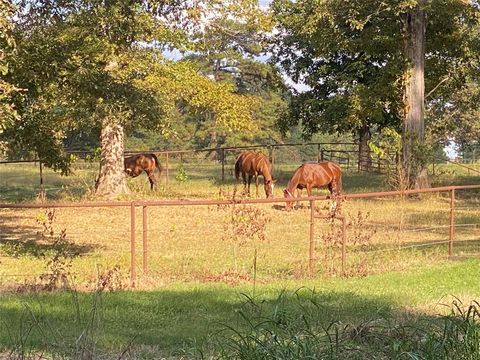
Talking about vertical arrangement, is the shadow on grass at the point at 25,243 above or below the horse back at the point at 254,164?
below

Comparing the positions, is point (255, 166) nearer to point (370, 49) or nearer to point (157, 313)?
point (370, 49)

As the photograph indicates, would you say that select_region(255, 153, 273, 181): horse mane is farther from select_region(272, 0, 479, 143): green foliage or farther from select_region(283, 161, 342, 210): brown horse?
select_region(272, 0, 479, 143): green foliage

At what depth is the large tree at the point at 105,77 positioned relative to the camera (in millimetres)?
10688

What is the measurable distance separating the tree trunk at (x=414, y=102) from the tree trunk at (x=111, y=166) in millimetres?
10433

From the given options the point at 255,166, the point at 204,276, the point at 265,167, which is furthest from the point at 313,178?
the point at 204,276

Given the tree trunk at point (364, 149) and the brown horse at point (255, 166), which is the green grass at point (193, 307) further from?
the tree trunk at point (364, 149)

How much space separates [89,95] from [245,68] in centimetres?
4544

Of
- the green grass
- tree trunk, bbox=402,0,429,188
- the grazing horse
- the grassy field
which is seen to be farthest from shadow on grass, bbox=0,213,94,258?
tree trunk, bbox=402,0,429,188

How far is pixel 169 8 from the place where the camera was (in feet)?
65.4

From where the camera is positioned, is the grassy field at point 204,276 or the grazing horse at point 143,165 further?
the grazing horse at point 143,165

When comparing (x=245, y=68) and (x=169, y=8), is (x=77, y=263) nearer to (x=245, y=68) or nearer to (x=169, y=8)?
(x=169, y=8)

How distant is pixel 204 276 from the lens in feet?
33.6

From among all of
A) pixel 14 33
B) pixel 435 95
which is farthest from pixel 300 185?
pixel 435 95

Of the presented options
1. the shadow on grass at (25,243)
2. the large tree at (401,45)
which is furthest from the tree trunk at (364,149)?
the shadow on grass at (25,243)
